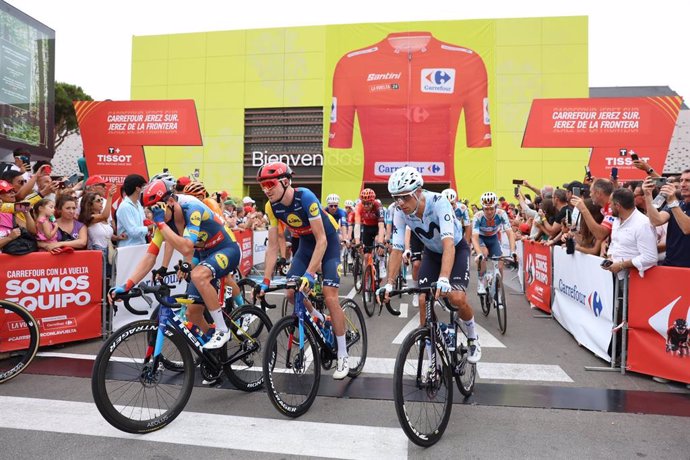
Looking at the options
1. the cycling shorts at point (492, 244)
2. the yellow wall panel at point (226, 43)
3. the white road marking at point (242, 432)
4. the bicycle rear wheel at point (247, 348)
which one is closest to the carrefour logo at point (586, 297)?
the cycling shorts at point (492, 244)

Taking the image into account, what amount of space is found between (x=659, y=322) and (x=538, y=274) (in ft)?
13.7

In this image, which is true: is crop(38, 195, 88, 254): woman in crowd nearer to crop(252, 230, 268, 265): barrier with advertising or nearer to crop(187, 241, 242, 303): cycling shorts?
crop(187, 241, 242, 303): cycling shorts

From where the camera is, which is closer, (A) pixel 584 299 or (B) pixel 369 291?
(A) pixel 584 299

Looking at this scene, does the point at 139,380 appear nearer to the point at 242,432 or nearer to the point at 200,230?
the point at 242,432

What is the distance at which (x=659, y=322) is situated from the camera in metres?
4.85

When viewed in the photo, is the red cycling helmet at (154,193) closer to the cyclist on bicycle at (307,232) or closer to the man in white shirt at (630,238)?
the cyclist on bicycle at (307,232)

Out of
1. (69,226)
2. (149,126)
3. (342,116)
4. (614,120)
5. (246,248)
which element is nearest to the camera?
(69,226)

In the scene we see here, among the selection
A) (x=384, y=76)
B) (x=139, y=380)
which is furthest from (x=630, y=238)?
(x=384, y=76)

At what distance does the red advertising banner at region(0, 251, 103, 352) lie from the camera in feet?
18.1

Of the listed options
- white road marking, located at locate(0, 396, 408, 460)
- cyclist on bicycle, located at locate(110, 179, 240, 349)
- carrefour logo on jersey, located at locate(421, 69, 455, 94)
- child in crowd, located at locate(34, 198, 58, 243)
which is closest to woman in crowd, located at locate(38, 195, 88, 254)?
child in crowd, located at locate(34, 198, 58, 243)

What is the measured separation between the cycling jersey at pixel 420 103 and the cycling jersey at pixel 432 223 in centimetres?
2267

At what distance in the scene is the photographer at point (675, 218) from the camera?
15.7 ft

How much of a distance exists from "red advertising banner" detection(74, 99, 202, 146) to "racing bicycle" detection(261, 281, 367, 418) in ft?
39.2

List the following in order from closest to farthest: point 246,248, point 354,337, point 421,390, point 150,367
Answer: point 421,390 < point 150,367 < point 354,337 < point 246,248
